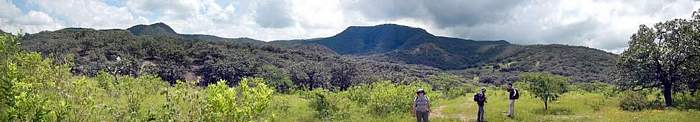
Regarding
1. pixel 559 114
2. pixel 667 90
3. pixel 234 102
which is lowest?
pixel 559 114

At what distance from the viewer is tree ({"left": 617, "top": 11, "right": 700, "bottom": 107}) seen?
30.8 m

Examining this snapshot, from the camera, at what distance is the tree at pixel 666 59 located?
30766 millimetres

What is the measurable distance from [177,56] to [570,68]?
120529mm

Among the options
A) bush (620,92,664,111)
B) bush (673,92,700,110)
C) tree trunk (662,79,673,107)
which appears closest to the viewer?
bush (673,92,700,110)

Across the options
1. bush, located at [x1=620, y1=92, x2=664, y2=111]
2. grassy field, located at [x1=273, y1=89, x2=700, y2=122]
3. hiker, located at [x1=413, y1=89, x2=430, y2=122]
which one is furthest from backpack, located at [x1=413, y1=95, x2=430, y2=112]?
bush, located at [x1=620, y1=92, x2=664, y2=111]

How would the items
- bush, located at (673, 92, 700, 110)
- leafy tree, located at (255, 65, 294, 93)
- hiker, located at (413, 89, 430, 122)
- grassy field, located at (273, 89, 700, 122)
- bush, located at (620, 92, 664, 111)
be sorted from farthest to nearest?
1. leafy tree, located at (255, 65, 294, 93)
2. bush, located at (620, 92, 664, 111)
3. bush, located at (673, 92, 700, 110)
4. grassy field, located at (273, 89, 700, 122)
5. hiker, located at (413, 89, 430, 122)

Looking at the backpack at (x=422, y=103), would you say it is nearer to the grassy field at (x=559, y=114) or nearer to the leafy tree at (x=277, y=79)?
the grassy field at (x=559, y=114)

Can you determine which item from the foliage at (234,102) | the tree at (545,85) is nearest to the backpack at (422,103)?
the foliage at (234,102)

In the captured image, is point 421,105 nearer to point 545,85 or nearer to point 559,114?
point 559,114

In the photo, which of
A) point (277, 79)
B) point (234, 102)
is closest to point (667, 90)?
point (234, 102)

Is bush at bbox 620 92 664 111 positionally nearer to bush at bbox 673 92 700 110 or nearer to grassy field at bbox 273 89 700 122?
grassy field at bbox 273 89 700 122

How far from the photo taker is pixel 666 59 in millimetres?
31141

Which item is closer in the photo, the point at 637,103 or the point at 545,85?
the point at 545,85

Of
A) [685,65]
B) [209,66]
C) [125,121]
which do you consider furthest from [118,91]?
[209,66]
